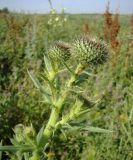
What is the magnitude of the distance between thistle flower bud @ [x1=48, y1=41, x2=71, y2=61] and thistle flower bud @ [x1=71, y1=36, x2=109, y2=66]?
4cm

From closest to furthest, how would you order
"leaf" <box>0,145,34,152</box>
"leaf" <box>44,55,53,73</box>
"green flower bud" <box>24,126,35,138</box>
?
1. "leaf" <box>0,145,34,152</box>
2. "green flower bud" <box>24,126,35,138</box>
3. "leaf" <box>44,55,53,73</box>

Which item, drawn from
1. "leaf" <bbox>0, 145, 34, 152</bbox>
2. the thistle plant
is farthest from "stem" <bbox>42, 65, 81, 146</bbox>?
"leaf" <bbox>0, 145, 34, 152</bbox>

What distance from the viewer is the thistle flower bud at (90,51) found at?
179 centimetres

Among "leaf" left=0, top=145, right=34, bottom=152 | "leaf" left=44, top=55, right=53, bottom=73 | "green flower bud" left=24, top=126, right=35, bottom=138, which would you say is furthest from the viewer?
"leaf" left=44, top=55, right=53, bottom=73

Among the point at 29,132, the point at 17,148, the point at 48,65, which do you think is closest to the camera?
the point at 17,148

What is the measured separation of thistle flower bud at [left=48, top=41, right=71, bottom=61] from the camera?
180 centimetres

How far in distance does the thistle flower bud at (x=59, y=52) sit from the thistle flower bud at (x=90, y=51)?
1.4 inches

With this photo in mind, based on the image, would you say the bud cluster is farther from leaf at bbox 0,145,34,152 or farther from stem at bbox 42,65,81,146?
leaf at bbox 0,145,34,152

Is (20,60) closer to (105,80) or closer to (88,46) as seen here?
(105,80)

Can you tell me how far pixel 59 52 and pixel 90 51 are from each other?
0.15 metres

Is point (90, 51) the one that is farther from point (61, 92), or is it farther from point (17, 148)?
point (17, 148)

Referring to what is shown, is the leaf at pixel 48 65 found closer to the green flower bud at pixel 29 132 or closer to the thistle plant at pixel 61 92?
the thistle plant at pixel 61 92

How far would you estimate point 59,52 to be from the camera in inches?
71.1

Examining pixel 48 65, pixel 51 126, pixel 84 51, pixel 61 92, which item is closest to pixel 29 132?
pixel 51 126
